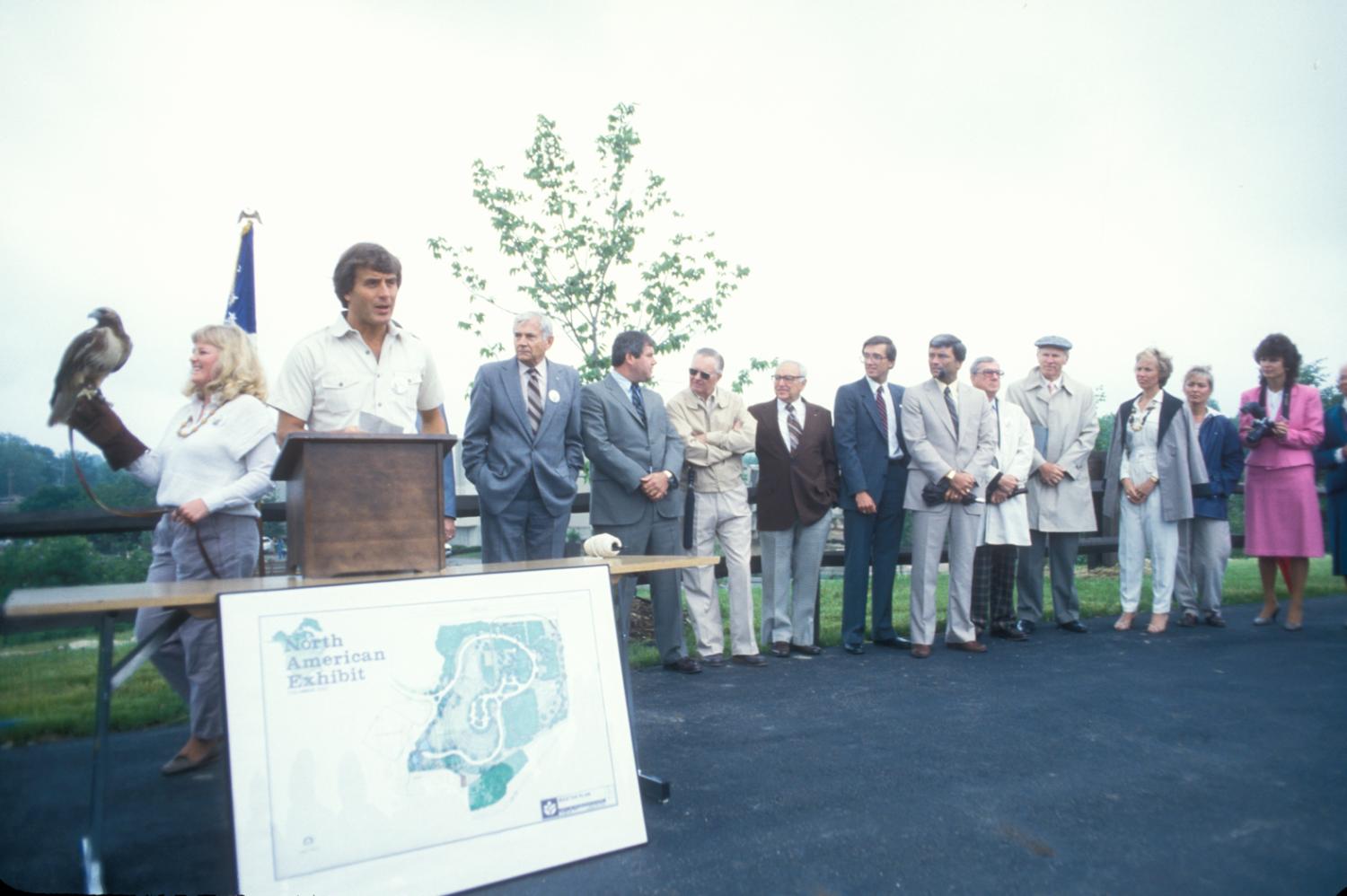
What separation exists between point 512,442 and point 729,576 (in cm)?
189

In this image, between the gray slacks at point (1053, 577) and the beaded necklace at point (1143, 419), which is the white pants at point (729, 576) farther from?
the beaded necklace at point (1143, 419)

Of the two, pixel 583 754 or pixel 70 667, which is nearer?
pixel 583 754

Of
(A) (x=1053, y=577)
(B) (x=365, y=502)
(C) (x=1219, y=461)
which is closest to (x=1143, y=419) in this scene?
(C) (x=1219, y=461)

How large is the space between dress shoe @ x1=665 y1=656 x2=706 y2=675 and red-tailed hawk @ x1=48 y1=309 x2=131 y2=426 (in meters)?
3.50

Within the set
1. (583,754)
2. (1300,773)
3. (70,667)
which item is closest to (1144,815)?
(1300,773)

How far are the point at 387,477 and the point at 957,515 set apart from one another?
14.7 ft

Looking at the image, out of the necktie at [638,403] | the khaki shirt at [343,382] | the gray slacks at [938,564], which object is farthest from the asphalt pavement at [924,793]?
the necktie at [638,403]

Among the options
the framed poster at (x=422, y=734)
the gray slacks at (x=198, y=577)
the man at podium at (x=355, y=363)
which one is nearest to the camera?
the framed poster at (x=422, y=734)

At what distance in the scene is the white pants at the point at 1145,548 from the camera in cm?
684

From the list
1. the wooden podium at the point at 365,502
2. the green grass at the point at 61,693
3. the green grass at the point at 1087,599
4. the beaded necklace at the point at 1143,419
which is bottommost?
the green grass at the point at 1087,599

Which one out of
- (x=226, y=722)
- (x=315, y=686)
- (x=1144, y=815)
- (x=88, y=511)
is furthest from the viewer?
(x=88, y=511)

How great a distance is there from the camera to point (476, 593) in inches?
105

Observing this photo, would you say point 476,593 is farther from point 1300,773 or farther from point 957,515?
point 957,515

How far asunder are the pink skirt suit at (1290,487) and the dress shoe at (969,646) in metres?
2.57
